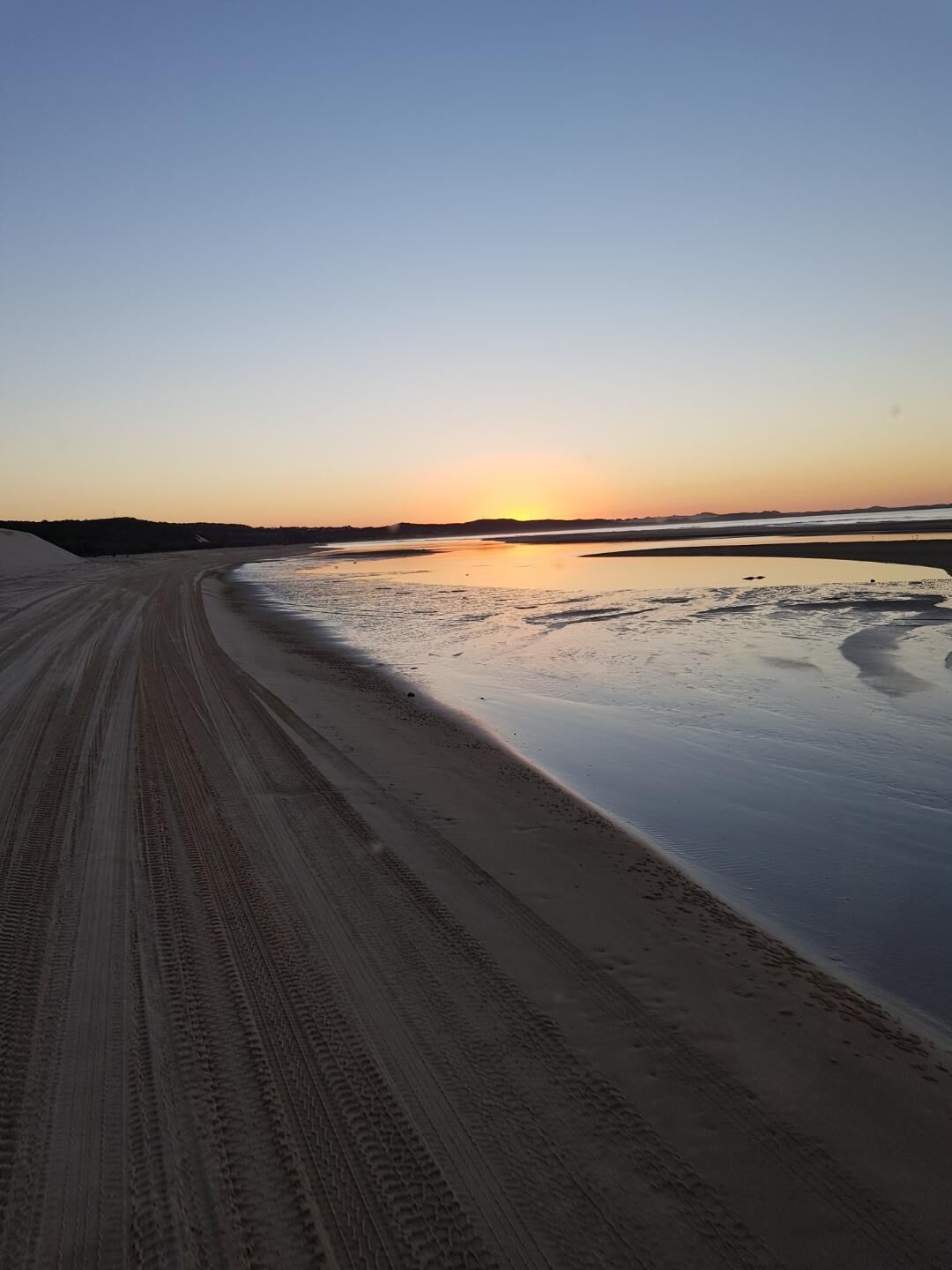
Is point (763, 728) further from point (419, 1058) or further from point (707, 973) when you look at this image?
point (419, 1058)

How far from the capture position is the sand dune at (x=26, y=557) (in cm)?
5356

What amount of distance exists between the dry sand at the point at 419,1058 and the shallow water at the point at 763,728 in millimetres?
729

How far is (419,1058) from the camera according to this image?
3391mm

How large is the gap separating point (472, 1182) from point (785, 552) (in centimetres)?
4598

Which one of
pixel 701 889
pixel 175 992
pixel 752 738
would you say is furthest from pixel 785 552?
pixel 175 992

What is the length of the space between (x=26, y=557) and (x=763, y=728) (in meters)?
68.6

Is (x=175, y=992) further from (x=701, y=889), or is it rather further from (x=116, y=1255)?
(x=701, y=889)

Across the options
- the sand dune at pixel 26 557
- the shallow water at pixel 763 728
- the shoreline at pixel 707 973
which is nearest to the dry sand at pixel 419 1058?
the shoreline at pixel 707 973

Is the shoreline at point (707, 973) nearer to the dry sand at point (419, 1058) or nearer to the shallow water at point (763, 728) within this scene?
the dry sand at point (419, 1058)

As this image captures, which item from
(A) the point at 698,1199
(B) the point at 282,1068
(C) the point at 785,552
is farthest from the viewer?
(C) the point at 785,552

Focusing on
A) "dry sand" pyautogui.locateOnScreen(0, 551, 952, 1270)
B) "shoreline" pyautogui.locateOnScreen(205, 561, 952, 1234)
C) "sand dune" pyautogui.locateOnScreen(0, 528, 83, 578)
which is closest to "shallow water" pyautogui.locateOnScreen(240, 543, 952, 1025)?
"shoreline" pyautogui.locateOnScreen(205, 561, 952, 1234)

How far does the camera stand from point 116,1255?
245 cm

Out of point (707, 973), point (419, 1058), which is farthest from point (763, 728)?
point (419, 1058)

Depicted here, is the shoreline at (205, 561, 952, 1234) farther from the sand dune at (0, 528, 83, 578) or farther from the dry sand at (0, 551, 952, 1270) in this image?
the sand dune at (0, 528, 83, 578)
